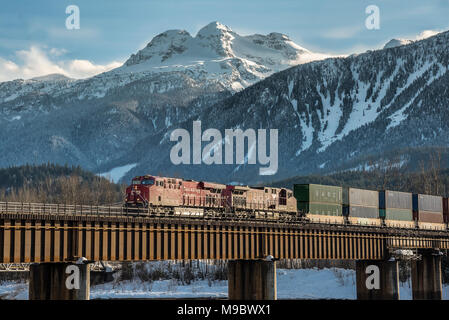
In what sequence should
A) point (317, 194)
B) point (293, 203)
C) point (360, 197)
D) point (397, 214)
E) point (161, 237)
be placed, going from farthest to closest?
point (397, 214)
point (360, 197)
point (317, 194)
point (293, 203)
point (161, 237)

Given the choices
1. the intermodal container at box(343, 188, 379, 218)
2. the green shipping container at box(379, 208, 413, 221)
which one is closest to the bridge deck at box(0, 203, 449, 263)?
the intermodal container at box(343, 188, 379, 218)

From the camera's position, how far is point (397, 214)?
106 m

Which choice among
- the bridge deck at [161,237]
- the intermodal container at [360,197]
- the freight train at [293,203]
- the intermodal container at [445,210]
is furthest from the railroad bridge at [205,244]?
the intermodal container at [445,210]

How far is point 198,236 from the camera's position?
7194cm

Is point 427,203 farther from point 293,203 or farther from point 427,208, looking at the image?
point 293,203

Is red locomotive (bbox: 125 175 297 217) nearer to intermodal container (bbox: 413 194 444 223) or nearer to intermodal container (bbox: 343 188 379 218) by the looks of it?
intermodal container (bbox: 343 188 379 218)

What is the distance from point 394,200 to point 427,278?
12632 millimetres

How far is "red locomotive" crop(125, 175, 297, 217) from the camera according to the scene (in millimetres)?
77125

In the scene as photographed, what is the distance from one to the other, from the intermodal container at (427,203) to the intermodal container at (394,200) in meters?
1.37

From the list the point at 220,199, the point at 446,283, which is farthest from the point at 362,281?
the point at 446,283

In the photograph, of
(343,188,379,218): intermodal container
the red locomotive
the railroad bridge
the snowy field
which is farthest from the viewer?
the snowy field

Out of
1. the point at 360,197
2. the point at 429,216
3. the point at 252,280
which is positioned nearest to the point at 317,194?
the point at 360,197

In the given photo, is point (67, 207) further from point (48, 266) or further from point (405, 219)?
point (405, 219)

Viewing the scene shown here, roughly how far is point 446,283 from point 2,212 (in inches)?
3523
